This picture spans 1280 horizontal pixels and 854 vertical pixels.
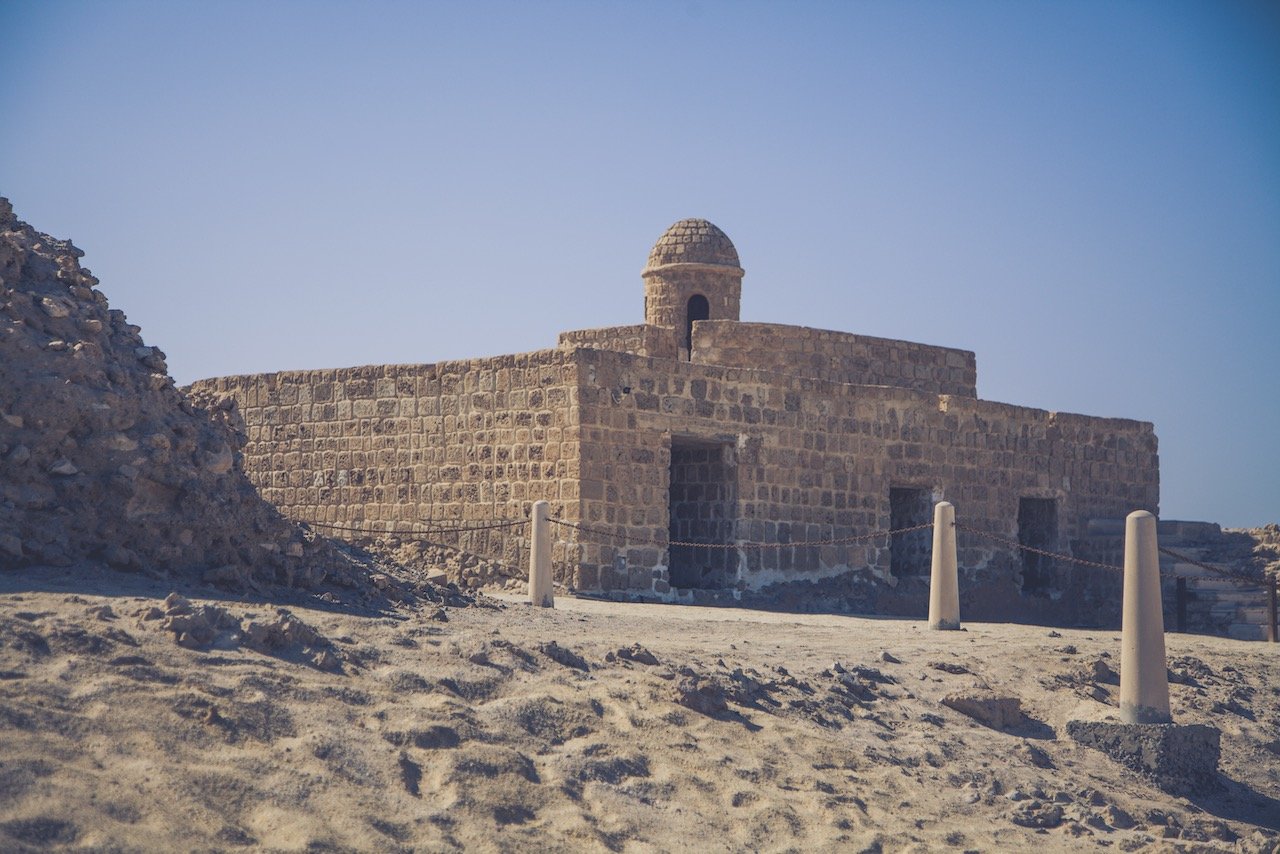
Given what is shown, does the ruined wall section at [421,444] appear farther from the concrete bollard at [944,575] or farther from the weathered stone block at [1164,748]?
the weathered stone block at [1164,748]

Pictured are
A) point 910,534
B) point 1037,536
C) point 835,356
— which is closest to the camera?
point 910,534

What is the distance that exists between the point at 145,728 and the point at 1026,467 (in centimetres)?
1435

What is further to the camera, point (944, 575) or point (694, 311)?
point (694, 311)

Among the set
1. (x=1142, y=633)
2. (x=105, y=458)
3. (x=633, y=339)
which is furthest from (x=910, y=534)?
(x=105, y=458)

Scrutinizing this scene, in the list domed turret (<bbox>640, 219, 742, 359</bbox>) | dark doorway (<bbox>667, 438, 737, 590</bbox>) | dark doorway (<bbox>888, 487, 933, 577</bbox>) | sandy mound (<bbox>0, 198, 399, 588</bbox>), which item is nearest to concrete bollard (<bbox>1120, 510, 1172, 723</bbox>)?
sandy mound (<bbox>0, 198, 399, 588</bbox>)

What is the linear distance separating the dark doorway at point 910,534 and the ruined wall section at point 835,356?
1688mm

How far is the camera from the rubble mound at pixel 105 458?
764 centimetres

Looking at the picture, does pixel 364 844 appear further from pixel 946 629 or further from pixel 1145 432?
pixel 1145 432

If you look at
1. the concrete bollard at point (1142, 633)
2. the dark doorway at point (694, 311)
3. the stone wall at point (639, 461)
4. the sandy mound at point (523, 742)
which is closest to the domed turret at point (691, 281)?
the dark doorway at point (694, 311)

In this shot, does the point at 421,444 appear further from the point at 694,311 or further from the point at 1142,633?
the point at 1142,633

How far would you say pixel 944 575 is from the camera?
1208 centimetres

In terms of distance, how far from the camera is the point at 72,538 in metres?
7.67

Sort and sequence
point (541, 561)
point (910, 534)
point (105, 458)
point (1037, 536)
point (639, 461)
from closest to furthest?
point (105, 458)
point (541, 561)
point (639, 461)
point (910, 534)
point (1037, 536)

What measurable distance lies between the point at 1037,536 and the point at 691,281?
6013 mm
